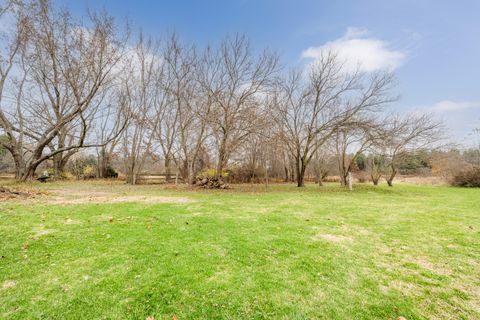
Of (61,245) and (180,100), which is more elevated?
(180,100)

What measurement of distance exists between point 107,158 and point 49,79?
1152cm

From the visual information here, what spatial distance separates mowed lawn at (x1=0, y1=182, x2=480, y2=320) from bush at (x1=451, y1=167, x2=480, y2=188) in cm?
2049

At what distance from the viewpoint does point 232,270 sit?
273cm

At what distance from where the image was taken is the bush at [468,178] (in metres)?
18.9

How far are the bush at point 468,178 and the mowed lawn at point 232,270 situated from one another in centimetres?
2049

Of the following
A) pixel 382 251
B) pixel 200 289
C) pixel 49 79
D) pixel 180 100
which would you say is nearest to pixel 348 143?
pixel 180 100

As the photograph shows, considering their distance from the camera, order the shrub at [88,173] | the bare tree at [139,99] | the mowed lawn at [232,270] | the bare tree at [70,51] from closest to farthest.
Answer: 1. the mowed lawn at [232,270]
2. the bare tree at [70,51]
3. the bare tree at [139,99]
4. the shrub at [88,173]

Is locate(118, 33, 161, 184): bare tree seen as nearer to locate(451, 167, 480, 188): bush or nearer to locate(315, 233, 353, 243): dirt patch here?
locate(315, 233, 353, 243): dirt patch

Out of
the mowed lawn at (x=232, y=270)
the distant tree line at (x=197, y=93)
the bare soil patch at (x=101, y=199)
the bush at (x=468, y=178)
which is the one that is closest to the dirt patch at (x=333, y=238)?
the mowed lawn at (x=232, y=270)

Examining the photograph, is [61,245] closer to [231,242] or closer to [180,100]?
[231,242]

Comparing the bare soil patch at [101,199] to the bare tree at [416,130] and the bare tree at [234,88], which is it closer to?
the bare tree at [234,88]

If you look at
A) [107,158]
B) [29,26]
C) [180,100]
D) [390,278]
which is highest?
[29,26]

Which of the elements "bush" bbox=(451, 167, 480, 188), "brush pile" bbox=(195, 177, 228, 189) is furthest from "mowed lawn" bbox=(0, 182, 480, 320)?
"bush" bbox=(451, 167, 480, 188)

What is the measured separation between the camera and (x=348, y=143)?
1708cm
